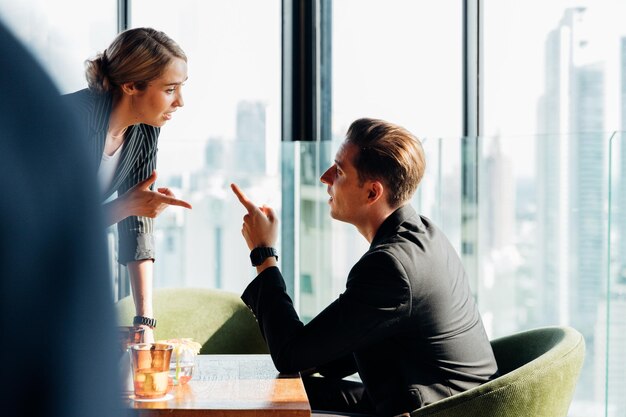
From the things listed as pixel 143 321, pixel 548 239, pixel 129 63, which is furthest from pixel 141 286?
pixel 548 239

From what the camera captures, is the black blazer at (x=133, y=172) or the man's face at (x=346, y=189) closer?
the man's face at (x=346, y=189)

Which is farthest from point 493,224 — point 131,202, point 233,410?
point 233,410

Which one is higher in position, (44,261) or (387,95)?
(387,95)

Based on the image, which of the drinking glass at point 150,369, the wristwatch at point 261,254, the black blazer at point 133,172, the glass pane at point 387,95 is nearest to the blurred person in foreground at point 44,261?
the drinking glass at point 150,369

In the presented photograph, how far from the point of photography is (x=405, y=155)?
185cm

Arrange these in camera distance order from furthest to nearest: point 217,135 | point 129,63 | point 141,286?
point 217,135, point 141,286, point 129,63

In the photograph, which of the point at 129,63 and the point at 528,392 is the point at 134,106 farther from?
the point at 528,392

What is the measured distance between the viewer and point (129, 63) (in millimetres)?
2053

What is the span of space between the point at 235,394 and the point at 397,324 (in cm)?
39

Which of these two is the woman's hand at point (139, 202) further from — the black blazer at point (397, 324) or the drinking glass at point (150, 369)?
the drinking glass at point (150, 369)

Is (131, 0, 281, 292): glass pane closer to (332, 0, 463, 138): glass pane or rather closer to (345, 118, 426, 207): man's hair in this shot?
(332, 0, 463, 138): glass pane

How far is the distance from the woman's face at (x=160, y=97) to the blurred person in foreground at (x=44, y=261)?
1.82 m

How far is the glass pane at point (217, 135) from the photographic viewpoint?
3.60m

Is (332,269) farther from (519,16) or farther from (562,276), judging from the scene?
(519,16)
